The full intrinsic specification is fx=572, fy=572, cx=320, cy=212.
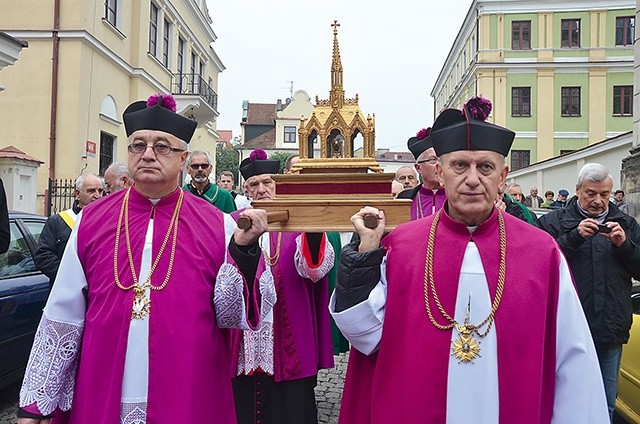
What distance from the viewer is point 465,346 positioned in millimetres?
2232

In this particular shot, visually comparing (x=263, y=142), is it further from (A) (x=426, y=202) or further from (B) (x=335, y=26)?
(B) (x=335, y=26)

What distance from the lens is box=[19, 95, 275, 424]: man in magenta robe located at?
7.98 feet

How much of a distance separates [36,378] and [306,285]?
6.19ft

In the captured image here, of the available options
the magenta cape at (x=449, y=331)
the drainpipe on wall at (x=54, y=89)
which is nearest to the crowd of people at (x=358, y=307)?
the magenta cape at (x=449, y=331)

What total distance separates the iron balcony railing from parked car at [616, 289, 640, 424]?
19.6 metres

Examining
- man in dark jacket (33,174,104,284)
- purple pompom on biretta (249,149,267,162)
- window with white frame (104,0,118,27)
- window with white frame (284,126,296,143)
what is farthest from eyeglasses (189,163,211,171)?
window with white frame (284,126,296,143)

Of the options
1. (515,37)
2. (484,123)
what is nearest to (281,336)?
(484,123)

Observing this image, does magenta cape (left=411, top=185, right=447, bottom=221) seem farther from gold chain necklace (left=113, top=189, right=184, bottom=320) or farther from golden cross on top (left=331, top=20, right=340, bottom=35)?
gold chain necklace (left=113, top=189, right=184, bottom=320)

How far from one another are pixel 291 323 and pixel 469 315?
5.69 feet

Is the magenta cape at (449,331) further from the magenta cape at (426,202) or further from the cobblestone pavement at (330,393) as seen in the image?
the cobblestone pavement at (330,393)

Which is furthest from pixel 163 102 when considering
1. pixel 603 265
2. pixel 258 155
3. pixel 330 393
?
pixel 330 393

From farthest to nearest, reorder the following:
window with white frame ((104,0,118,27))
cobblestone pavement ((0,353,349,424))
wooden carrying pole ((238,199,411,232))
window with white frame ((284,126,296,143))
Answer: window with white frame ((284,126,296,143))
window with white frame ((104,0,118,27))
cobblestone pavement ((0,353,349,424))
wooden carrying pole ((238,199,411,232))

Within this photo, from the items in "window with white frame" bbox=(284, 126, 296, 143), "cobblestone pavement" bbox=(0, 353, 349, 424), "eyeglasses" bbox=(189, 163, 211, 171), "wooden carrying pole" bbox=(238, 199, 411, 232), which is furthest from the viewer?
"window with white frame" bbox=(284, 126, 296, 143)

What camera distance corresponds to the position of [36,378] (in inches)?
95.5
